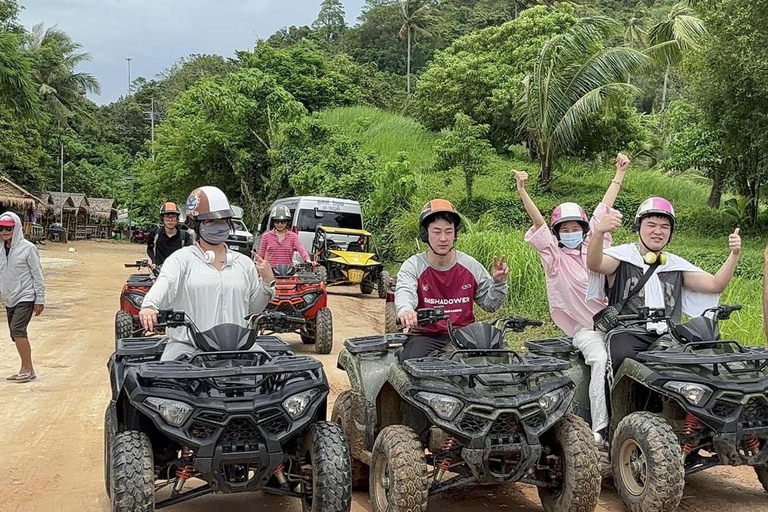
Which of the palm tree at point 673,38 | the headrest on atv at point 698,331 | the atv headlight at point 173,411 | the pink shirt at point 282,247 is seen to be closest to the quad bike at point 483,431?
the headrest on atv at point 698,331

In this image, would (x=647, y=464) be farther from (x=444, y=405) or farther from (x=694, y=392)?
(x=444, y=405)

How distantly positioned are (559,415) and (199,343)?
6.60 feet

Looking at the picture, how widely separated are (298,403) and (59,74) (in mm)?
56492

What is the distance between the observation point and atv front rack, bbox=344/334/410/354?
5.22 m

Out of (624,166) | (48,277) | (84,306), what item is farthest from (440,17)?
(624,166)

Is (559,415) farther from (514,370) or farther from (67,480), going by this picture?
(67,480)

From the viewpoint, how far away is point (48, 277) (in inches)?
899

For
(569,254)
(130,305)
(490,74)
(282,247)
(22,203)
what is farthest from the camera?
(22,203)

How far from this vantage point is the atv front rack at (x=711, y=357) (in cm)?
464

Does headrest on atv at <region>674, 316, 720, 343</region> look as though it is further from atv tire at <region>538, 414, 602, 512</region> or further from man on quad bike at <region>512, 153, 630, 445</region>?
atv tire at <region>538, 414, 602, 512</region>

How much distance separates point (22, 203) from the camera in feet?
121

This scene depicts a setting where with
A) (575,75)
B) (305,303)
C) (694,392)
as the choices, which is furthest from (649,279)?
(575,75)

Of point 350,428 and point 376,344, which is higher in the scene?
point 376,344

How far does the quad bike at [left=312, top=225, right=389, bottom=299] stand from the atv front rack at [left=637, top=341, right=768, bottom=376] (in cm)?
1224
